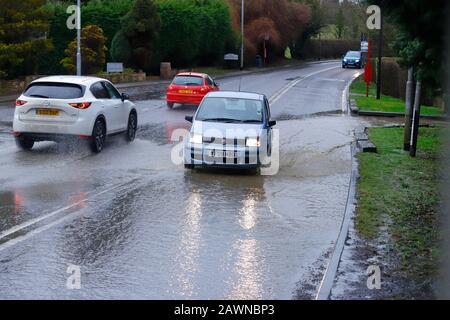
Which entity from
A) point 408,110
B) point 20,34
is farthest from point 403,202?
point 20,34

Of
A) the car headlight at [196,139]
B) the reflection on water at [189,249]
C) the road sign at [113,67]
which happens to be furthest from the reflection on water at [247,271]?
the road sign at [113,67]

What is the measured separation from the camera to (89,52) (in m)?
40.7

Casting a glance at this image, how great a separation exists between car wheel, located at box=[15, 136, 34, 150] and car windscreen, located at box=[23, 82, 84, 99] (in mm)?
1015

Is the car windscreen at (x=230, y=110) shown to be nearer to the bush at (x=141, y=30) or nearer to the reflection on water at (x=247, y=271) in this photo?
the reflection on water at (x=247, y=271)

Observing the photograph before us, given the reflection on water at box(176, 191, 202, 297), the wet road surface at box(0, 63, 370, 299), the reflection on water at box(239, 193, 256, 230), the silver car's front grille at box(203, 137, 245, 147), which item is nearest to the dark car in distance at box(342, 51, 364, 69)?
the wet road surface at box(0, 63, 370, 299)

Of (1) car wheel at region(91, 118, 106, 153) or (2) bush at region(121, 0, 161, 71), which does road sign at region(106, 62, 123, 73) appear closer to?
(2) bush at region(121, 0, 161, 71)

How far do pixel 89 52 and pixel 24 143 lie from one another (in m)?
25.2

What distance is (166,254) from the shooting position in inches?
336

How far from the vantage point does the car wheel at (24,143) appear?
52.9 ft

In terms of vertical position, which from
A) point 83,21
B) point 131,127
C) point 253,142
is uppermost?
point 83,21

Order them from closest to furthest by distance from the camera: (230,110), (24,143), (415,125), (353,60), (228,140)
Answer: (228,140) → (230,110) → (24,143) → (415,125) → (353,60)

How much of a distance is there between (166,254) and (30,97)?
8299mm

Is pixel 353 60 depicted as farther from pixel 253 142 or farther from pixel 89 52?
pixel 253 142

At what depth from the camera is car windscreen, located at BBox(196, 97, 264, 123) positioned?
1480cm
